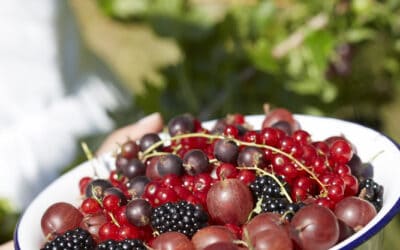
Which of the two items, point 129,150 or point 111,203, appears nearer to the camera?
point 111,203

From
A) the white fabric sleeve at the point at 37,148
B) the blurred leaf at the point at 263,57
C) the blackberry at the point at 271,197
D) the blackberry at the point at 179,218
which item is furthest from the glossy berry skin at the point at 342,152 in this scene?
the blurred leaf at the point at 263,57

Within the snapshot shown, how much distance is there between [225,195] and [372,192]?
0.19m

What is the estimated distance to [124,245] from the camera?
79cm

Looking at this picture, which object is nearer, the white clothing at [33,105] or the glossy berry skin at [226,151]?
the glossy berry skin at [226,151]

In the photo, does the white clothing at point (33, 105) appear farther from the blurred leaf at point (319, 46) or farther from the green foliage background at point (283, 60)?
the blurred leaf at point (319, 46)

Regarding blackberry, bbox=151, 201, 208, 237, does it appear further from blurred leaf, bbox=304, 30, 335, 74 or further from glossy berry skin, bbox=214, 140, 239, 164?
blurred leaf, bbox=304, 30, 335, 74

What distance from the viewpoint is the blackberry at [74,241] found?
0.83 m

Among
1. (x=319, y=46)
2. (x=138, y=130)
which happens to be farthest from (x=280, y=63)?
(x=138, y=130)

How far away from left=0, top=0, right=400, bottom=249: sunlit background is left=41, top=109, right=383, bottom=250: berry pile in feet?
2.84

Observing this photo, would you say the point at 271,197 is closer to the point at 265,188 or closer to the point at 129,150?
the point at 265,188

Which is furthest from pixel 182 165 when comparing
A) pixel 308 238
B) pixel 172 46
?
pixel 172 46

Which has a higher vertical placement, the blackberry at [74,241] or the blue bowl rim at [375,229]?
the blackberry at [74,241]

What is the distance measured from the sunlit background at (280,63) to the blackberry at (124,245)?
3.43 feet

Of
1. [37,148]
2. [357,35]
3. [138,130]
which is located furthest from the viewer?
[357,35]
